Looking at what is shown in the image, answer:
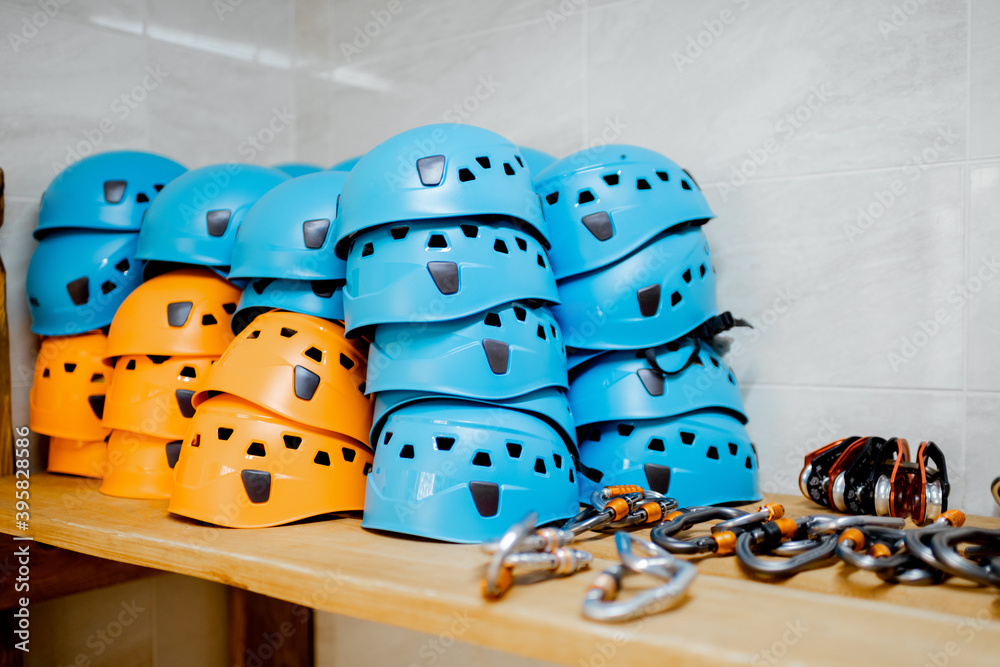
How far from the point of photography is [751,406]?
4.05 ft

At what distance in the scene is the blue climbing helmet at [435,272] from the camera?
2.74ft

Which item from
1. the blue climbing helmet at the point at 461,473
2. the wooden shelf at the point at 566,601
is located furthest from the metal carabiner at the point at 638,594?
the blue climbing helmet at the point at 461,473

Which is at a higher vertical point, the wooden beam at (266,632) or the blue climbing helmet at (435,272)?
the blue climbing helmet at (435,272)

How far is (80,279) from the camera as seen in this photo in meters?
1.15

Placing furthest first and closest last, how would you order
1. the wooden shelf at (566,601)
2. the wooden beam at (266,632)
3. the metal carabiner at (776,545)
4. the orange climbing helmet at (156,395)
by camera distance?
the wooden beam at (266,632)
the orange climbing helmet at (156,395)
the metal carabiner at (776,545)
the wooden shelf at (566,601)

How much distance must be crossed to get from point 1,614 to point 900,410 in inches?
57.5

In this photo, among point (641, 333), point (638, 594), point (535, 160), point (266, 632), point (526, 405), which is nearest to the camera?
point (638, 594)

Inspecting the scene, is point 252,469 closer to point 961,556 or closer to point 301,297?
point 301,297

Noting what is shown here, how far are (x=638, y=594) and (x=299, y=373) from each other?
514mm

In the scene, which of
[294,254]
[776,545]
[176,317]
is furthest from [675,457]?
[176,317]

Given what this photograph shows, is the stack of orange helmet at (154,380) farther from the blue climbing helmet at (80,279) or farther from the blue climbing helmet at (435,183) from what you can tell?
the blue climbing helmet at (435,183)

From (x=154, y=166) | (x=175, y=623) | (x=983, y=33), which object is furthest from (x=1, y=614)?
(x=983, y=33)

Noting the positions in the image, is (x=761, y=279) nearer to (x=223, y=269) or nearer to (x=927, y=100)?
(x=927, y=100)

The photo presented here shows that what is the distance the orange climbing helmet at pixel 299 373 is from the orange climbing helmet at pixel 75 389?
32cm
